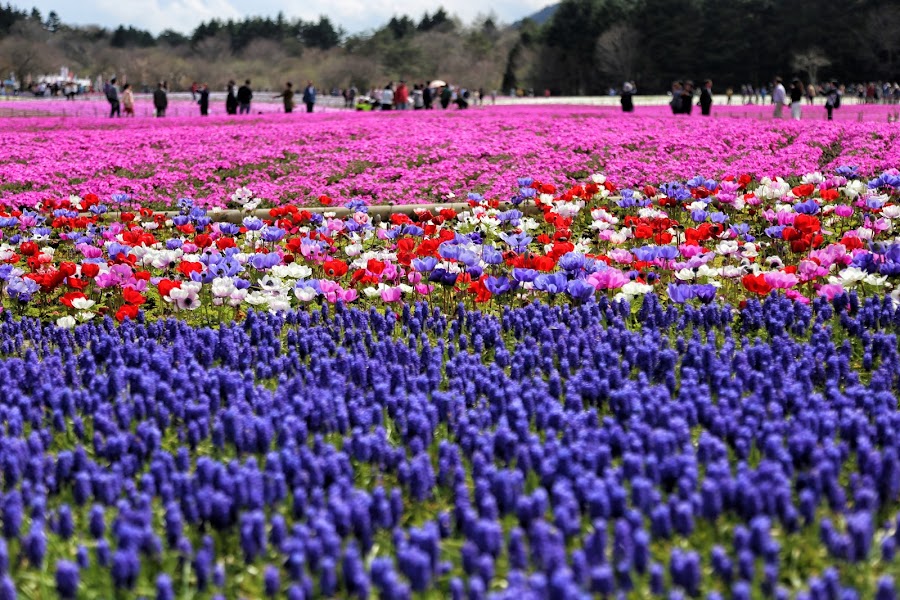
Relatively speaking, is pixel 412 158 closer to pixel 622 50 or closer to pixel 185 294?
pixel 185 294

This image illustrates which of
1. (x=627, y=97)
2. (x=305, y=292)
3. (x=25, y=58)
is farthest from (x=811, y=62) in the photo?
(x=25, y=58)

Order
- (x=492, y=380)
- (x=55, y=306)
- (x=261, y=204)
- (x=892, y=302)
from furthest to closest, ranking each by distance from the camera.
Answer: (x=261, y=204) → (x=55, y=306) → (x=892, y=302) → (x=492, y=380)

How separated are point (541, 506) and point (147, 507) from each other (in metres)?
1.25

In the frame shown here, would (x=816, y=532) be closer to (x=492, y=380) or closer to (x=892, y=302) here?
(x=492, y=380)

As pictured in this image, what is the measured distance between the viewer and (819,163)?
14.8 m

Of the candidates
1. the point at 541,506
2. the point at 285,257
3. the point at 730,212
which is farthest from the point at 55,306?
the point at 730,212

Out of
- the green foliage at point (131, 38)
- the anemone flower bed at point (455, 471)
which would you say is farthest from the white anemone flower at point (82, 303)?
the green foliage at point (131, 38)

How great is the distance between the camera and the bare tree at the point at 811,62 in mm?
69375

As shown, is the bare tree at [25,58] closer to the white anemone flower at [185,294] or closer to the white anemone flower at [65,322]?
the white anemone flower at [65,322]

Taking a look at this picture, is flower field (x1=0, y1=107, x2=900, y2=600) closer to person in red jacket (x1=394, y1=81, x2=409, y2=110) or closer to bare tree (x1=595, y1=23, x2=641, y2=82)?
person in red jacket (x1=394, y1=81, x2=409, y2=110)

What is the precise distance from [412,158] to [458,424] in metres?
12.3

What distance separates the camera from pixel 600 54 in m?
83.3

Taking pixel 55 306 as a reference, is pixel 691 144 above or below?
above

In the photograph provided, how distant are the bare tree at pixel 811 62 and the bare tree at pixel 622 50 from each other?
12836mm
